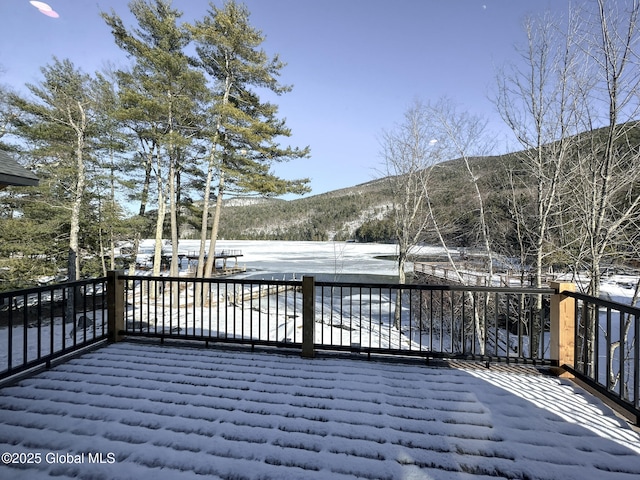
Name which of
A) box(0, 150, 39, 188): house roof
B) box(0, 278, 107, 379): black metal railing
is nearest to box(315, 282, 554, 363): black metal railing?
box(0, 278, 107, 379): black metal railing

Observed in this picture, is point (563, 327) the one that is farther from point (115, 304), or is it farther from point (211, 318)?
point (211, 318)

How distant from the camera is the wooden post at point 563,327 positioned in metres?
2.76

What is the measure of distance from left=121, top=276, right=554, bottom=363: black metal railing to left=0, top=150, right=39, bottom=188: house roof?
1409mm

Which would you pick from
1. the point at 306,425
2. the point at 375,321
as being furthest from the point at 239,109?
the point at 306,425

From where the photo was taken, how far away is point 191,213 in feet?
46.8

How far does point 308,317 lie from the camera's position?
3211mm

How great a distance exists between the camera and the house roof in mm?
2724

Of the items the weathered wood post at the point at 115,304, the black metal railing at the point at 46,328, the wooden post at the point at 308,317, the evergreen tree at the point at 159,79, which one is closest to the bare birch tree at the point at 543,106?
the wooden post at the point at 308,317

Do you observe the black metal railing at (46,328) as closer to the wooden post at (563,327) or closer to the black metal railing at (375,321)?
the black metal railing at (375,321)

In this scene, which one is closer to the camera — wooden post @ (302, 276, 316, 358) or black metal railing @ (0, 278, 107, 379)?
black metal railing @ (0, 278, 107, 379)

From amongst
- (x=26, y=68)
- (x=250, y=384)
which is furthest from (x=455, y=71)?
(x=26, y=68)

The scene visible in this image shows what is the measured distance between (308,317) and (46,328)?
1099cm

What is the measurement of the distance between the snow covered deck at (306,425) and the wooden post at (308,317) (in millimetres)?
311

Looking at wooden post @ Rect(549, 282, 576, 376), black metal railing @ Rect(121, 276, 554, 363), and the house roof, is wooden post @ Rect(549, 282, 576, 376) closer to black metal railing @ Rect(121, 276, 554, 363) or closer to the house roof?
black metal railing @ Rect(121, 276, 554, 363)
